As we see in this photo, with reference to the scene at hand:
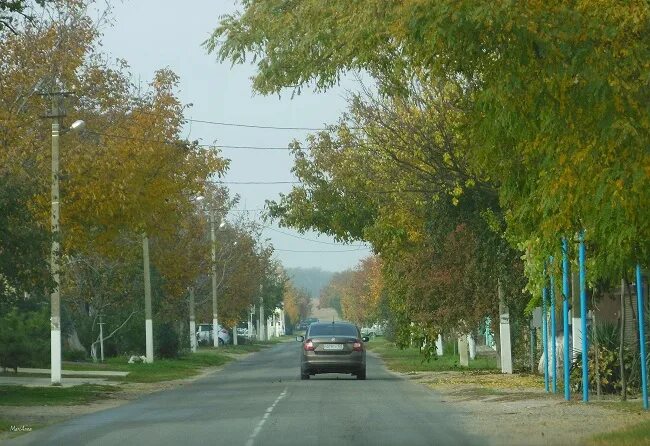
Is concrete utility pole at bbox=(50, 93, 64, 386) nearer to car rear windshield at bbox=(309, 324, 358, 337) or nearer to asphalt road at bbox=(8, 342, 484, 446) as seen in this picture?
asphalt road at bbox=(8, 342, 484, 446)

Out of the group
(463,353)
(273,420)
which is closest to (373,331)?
(463,353)

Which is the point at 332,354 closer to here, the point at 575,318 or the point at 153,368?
the point at 153,368

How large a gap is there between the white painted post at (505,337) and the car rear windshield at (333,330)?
4351mm

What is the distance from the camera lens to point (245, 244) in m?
82.2

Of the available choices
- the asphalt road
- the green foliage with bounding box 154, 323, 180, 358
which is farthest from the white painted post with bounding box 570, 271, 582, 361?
the green foliage with bounding box 154, 323, 180, 358

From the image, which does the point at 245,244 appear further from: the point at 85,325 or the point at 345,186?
the point at 345,186

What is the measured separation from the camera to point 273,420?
822 inches

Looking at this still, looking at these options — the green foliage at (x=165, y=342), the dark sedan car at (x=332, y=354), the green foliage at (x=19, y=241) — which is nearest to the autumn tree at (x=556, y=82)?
the green foliage at (x=19, y=241)

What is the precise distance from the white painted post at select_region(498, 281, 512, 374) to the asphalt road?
558 centimetres

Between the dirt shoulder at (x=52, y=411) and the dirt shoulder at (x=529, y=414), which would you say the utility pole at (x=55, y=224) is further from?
the dirt shoulder at (x=529, y=414)

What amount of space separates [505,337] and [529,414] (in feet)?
54.6

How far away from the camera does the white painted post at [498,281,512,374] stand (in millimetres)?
38031

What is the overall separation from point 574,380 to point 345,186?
62.6 feet

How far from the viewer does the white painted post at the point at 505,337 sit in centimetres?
3803
